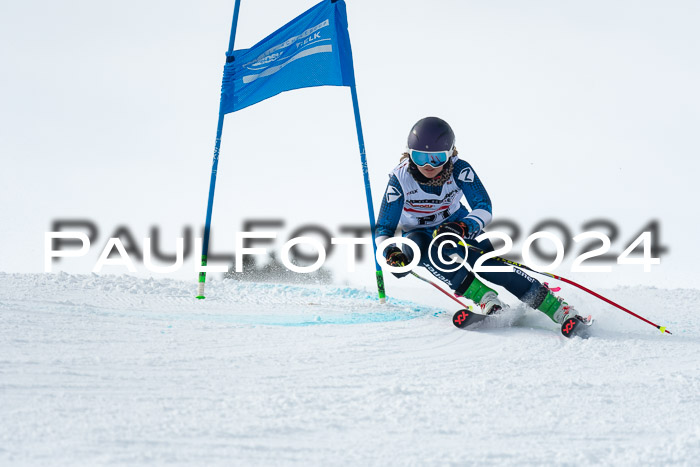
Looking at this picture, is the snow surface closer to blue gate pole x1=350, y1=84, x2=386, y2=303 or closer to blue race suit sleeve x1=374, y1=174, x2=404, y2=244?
blue race suit sleeve x1=374, y1=174, x2=404, y2=244

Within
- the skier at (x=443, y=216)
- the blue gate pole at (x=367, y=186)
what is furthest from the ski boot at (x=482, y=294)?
the blue gate pole at (x=367, y=186)

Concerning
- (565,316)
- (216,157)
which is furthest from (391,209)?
(216,157)

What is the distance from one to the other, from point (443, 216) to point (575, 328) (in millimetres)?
1303

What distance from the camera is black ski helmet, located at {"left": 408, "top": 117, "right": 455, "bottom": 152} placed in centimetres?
469

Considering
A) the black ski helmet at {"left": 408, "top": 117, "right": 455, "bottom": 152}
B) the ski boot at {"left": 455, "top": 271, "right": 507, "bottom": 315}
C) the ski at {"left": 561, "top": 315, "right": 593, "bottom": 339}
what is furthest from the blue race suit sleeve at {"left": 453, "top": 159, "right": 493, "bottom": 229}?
the ski at {"left": 561, "top": 315, "right": 593, "bottom": 339}

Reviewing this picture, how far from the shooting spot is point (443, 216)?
5102mm

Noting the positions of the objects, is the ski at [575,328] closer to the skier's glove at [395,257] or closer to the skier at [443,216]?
the skier at [443,216]

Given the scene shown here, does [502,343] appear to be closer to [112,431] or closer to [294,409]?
[294,409]

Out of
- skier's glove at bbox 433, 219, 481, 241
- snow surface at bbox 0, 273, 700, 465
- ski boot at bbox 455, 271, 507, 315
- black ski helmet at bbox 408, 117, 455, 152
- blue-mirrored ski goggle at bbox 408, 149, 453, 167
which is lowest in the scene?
snow surface at bbox 0, 273, 700, 465

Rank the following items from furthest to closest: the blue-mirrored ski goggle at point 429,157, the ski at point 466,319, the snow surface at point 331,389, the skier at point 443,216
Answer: the blue-mirrored ski goggle at point 429,157 < the skier at point 443,216 < the ski at point 466,319 < the snow surface at point 331,389

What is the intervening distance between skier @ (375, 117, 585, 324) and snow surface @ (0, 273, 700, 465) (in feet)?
0.82

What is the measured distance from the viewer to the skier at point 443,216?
15.1 ft

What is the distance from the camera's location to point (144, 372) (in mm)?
2971

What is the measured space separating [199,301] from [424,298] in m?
2.39
